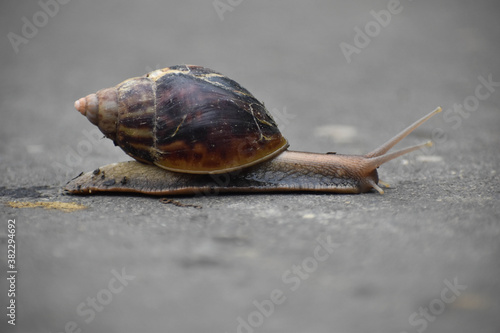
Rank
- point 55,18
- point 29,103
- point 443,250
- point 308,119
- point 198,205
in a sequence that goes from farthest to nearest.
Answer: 1. point 55,18
2. point 29,103
3. point 308,119
4. point 198,205
5. point 443,250

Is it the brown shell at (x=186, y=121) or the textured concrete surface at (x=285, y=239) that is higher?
the brown shell at (x=186, y=121)

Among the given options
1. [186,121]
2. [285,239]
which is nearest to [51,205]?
[186,121]

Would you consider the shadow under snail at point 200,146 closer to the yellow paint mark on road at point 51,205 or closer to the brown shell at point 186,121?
the brown shell at point 186,121

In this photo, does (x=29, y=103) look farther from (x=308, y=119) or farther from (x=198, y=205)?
(x=198, y=205)

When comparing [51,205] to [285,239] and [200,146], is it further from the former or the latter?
[285,239]

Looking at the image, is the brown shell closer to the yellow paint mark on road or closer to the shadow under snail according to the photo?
the shadow under snail

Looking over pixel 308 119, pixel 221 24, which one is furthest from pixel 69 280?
pixel 221 24

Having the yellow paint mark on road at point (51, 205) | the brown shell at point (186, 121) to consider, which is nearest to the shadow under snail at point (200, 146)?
the brown shell at point (186, 121)
